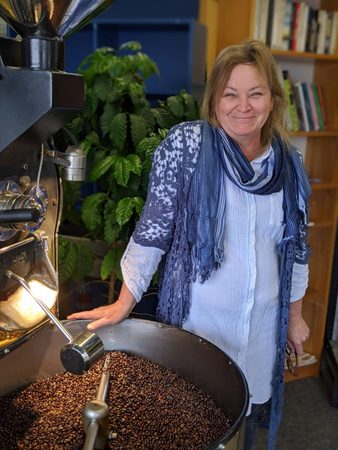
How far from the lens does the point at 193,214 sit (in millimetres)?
1331

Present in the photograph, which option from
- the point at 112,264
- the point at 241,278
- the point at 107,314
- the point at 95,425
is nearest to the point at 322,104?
the point at 112,264

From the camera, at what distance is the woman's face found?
4.39ft

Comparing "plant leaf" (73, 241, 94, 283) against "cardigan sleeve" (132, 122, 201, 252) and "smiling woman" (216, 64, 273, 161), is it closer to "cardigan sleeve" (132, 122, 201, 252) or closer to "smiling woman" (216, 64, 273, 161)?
"cardigan sleeve" (132, 122, 201, 252)

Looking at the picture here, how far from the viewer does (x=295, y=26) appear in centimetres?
235

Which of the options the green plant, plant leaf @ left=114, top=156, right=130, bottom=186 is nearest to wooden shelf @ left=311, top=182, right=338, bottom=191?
the green plant

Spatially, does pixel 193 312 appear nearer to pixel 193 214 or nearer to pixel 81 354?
pixel 193 214

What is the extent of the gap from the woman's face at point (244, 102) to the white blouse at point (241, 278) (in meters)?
0.11

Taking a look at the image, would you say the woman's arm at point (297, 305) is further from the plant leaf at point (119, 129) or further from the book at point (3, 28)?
the book at point (3, 28)

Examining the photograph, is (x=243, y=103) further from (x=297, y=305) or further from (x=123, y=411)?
(x=123, y=411)

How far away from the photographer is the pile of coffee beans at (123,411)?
2.81 ft

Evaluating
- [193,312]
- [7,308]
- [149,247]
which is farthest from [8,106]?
[193,312]

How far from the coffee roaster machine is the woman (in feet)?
0.82

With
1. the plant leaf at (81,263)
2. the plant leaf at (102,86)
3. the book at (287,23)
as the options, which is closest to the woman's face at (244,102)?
the plant leaf at (102,86)

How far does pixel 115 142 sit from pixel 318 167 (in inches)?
51.0
